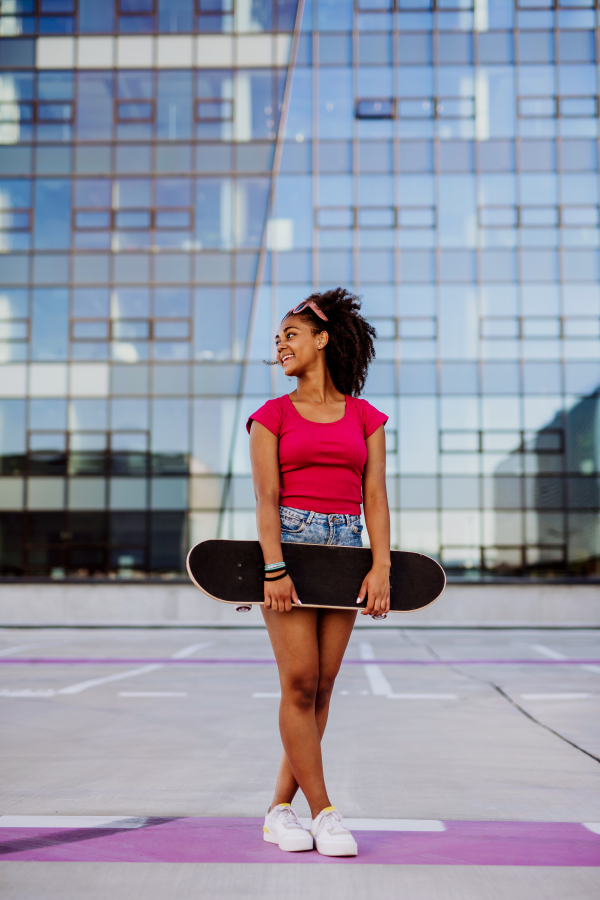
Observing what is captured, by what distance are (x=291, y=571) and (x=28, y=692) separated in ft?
18.4

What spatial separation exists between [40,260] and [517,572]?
15064 millimetres

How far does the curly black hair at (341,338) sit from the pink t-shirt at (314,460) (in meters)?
0.29

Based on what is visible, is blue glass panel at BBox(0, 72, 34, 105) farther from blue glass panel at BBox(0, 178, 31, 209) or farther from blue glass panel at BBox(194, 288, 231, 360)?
blue glass panel at BBox(194, 288, 231, 360)

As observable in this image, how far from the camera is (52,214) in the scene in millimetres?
22688

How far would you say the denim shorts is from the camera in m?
3.06

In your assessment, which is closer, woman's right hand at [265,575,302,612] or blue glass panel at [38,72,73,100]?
woman's right hand at [265,575,302,612]

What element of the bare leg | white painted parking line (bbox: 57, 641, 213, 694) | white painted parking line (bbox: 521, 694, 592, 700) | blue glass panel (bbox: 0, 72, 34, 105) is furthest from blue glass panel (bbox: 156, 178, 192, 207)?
the bare leg

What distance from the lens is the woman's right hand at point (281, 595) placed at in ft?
9.45

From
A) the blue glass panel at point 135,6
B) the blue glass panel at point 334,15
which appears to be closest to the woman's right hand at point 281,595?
the blue glass panel at point 334,15

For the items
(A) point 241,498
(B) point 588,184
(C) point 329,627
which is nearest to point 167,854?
(C) point 329,627

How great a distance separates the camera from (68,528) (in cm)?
2177

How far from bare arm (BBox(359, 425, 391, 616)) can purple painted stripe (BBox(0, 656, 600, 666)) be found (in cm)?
738

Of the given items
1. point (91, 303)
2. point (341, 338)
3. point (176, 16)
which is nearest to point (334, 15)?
point (176, 16)

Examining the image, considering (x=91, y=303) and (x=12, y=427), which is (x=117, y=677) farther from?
(x=91, y=303)
